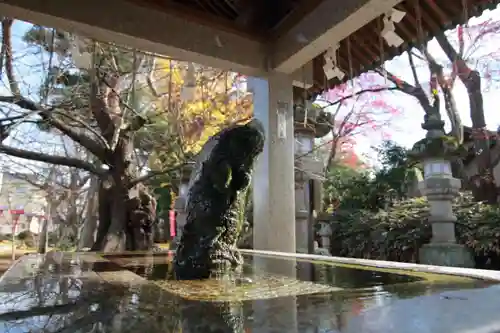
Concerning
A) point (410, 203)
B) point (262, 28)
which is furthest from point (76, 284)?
point (410, 203)

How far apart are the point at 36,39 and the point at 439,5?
667 cm

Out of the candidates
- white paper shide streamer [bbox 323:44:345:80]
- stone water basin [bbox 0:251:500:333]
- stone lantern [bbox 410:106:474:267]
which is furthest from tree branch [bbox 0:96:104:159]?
stone lantern [bbox 410:106:474:267]

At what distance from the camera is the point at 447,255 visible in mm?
5746

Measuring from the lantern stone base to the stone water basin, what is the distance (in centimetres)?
357

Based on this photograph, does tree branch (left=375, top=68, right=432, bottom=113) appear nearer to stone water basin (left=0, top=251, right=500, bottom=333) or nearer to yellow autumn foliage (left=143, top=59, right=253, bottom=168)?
yellow autumn foliage (left=143, top=59, right=253, bottom=168)

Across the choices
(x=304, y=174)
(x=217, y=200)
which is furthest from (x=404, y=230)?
(x=217, y=200)

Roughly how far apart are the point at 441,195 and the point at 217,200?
4367 millimetres

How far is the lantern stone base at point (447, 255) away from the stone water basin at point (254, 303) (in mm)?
3567

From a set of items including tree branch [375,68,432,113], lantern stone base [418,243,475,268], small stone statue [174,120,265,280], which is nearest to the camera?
small stone statue [174,120,265,280]

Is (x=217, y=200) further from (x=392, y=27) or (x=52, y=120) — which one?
(x=52, y=120)

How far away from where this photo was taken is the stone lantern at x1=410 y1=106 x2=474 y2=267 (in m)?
5.79

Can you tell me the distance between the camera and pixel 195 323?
1197mm

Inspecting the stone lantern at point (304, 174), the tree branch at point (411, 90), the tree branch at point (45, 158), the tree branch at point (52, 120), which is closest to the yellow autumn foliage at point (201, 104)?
the stone lantern at point (304, 174)

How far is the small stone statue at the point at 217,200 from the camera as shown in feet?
8.31
